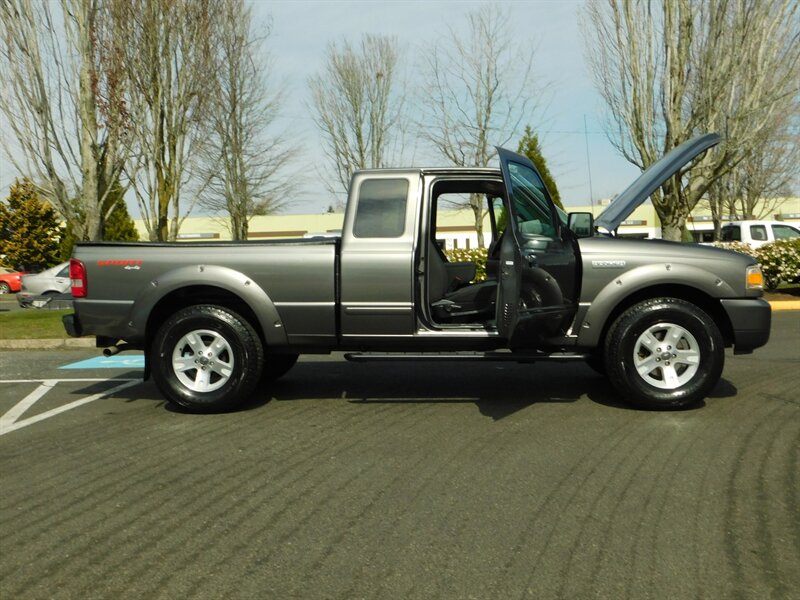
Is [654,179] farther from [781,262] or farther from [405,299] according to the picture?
[781,262]

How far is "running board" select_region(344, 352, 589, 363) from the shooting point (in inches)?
251

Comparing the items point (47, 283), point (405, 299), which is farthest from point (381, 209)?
point (47, 283)

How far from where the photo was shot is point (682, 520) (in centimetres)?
400

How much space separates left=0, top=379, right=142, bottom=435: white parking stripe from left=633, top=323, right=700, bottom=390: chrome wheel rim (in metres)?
4.91

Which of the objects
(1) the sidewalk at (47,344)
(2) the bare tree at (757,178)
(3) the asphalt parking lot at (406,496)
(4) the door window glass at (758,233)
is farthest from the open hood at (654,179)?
(2) the bare tree at (757,178)

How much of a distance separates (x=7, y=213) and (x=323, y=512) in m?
51.0

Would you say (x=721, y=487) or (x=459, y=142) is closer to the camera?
(x=721, y=487)

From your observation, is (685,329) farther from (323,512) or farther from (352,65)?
(352,65)

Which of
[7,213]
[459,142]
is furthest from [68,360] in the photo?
[7,213]

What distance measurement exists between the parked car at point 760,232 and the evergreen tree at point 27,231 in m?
38.7

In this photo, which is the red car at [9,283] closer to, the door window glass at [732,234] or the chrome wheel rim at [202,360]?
the door window glass at [732,234]

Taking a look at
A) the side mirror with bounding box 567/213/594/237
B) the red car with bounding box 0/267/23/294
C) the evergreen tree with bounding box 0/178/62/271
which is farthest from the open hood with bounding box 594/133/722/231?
the evergreen tree with bounding box 0/178/62/271

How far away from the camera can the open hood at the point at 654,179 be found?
21.8 ft

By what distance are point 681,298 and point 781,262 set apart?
38.3 ft
